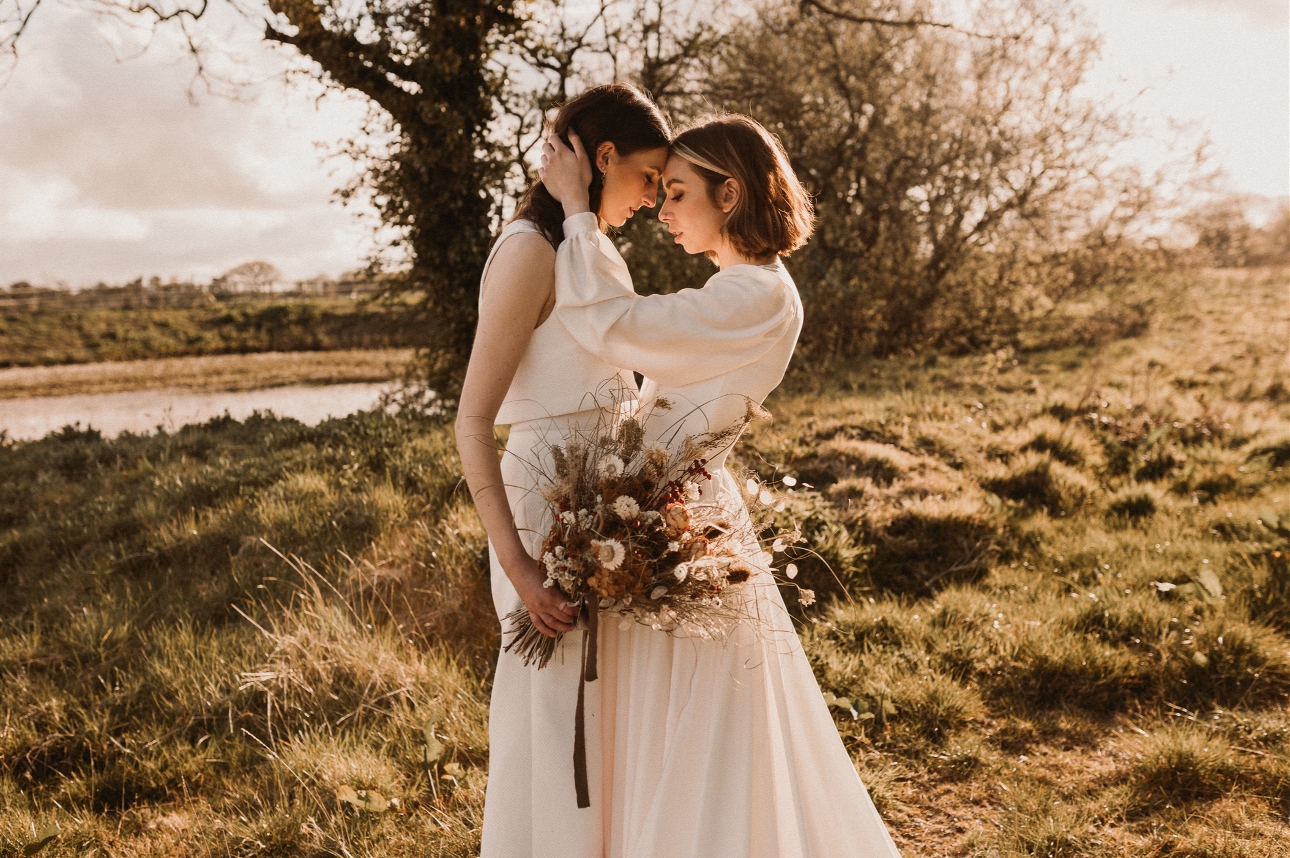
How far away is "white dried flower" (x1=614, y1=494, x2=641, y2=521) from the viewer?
1756mm

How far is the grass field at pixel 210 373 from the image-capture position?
14.6m

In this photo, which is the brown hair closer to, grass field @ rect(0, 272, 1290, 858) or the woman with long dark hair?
the woman with long dark hair

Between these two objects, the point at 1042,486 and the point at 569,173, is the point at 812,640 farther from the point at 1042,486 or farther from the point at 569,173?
the point at 1042,486

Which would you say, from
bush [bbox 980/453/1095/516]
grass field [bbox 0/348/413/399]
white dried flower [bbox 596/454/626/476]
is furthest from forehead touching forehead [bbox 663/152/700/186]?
grass field [bbox 0/348/413/399]

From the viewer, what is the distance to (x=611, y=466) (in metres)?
1.82

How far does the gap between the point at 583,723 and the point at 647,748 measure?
171 millimetres

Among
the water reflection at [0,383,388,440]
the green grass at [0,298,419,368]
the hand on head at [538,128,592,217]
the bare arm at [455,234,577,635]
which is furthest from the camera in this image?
the green grass at [0,298,419,368]

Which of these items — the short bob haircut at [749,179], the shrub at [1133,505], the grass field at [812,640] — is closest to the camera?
the short bob haircut at [749,179]

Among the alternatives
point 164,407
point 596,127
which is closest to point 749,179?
point 596,127

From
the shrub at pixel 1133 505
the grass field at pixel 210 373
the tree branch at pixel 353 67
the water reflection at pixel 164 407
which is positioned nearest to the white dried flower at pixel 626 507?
the shrub at pixel 1133 505

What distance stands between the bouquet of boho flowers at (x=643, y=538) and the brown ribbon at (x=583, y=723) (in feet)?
0.17

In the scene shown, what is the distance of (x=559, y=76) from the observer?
8766 mm

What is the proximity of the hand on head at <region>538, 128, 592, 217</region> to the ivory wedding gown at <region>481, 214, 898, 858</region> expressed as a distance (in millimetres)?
84

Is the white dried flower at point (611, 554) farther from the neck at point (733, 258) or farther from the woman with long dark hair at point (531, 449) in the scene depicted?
the neck at point (733, 258)
